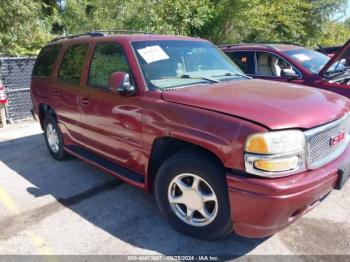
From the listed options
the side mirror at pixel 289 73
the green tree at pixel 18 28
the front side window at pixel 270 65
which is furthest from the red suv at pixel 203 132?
the green tree at pixel 18 28

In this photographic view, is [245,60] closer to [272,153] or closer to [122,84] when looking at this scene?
[122,84]

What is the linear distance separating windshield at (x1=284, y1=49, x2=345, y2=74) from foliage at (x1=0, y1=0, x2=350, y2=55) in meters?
5.63

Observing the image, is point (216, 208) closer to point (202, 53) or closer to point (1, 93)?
point (202, 53)

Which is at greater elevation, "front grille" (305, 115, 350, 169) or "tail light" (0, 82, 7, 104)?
"front grille" (305, 115, 350, 169)

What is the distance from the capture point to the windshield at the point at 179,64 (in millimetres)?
3650

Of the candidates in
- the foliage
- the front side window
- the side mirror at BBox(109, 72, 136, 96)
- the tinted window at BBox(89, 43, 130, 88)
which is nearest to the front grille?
the side mirror at BBox(109, 72, 136, 96)

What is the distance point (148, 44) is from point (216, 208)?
6.36ft

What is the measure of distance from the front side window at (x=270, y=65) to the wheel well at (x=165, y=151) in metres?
3.66

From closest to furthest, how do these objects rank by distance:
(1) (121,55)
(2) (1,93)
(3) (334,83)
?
1. (1) (121,55)
2. (3) (334,83)
3. (2) (1,93)

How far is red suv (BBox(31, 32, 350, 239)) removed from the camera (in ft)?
8.84

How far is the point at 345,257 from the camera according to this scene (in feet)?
9.98

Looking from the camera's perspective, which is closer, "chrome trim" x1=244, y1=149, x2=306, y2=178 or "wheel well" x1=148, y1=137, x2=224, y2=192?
"chrome trim" x1=244, y1=149, x2=306, y2=178

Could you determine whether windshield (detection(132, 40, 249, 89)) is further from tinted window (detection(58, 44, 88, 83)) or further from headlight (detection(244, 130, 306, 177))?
headlight (detection(244, 130, 306, 177))

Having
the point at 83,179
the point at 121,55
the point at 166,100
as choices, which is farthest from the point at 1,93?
the point at 166,100
